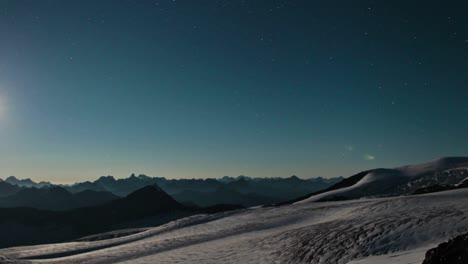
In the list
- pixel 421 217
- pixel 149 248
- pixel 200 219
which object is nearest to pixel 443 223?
pixel 421 217

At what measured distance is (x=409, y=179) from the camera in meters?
59.2

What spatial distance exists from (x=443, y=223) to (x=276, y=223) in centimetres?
1538

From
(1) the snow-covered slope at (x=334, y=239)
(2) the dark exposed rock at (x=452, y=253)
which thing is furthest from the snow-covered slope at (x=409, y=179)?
(2) the dark exposed rock at (x=452, y=253)

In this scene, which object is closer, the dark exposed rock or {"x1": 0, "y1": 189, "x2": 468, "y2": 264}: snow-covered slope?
the dark exposed rock

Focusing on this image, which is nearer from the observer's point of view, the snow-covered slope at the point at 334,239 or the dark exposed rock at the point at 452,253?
the dark exposed rock at the point at 452,253

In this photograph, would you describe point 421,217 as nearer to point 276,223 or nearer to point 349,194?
point 276,223

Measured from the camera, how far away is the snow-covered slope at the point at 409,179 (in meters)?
54.6

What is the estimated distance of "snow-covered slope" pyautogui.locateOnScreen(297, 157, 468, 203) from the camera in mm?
54562

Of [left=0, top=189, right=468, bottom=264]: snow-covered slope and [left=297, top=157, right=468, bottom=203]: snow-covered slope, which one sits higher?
[left=297, top=157, right=468, bottom=203]: snow-covered slope

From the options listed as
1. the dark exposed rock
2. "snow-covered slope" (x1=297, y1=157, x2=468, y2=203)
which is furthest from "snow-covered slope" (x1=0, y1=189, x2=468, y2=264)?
"snow-covered slope" (x1=297, y1=157, x2=468, y2=203)

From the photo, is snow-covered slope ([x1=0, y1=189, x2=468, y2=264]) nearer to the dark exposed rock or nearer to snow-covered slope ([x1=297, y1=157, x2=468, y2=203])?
the dark exposed rock

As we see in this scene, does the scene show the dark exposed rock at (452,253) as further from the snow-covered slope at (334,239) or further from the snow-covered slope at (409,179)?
the snow-covered slope at (409,179)

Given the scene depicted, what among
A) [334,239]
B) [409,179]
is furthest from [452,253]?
[409,179]

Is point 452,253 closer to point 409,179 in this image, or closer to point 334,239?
point 334,239
